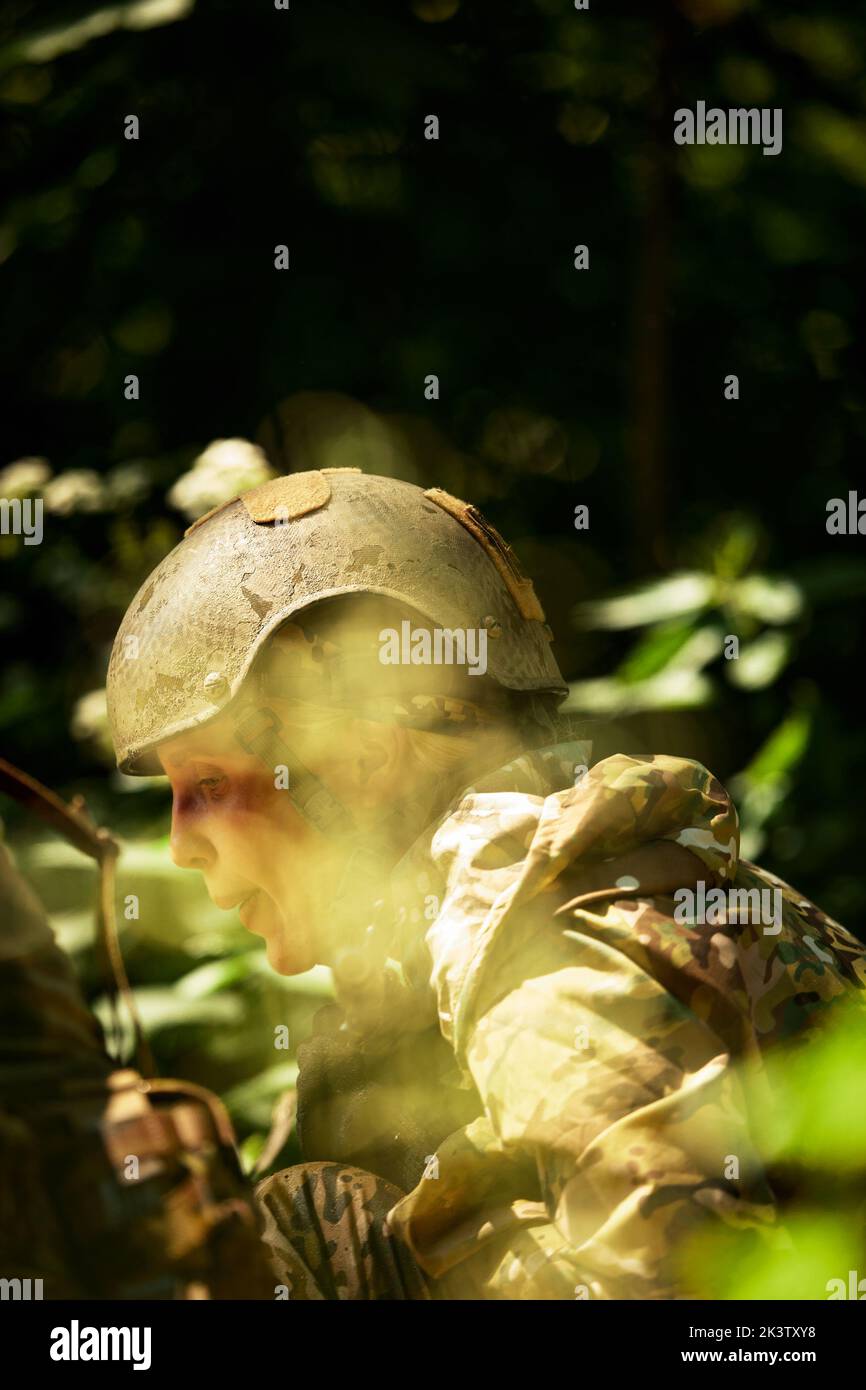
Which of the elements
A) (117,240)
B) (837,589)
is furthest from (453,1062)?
(117,240)

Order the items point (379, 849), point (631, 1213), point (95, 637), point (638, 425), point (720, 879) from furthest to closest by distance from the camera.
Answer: point (638, 425), point (95, 637), point (379, 849), point (720, 879), point (631, 1213)

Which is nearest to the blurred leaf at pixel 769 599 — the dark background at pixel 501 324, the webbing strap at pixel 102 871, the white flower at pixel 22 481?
the dark background at pixel 501 324

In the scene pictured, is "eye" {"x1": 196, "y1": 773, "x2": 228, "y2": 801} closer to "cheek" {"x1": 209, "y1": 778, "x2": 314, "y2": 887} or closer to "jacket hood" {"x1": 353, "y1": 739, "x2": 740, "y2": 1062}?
"cheek" {"x1": 209, "y1": 778, "x2": 314, "y2": 887}

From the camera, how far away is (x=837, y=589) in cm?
383

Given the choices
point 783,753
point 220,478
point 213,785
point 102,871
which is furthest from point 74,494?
point 102,871

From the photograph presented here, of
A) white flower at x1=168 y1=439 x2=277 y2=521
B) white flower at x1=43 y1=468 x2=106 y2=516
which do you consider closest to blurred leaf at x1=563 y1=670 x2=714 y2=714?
white flower at x1=168 y1=439 x2=277 y2=521

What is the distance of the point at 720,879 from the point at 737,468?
3713 mm

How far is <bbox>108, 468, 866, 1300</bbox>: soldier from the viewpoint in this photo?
1361 mm

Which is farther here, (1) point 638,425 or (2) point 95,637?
(1) point 638,425

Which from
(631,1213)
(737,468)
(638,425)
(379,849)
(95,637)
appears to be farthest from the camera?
(737,468)

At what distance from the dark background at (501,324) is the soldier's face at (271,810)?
81.2 inches

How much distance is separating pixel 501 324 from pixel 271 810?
10.9 ft
